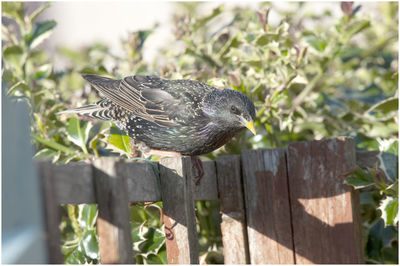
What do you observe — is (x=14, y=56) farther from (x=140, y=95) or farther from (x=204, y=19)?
(x=204, y=19)

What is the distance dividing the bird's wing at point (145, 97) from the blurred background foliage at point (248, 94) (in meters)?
0.18

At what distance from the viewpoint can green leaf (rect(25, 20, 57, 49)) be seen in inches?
123

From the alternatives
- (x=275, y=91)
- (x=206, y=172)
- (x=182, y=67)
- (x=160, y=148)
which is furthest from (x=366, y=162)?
(x=182, y=67)

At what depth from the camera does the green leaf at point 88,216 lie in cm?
258

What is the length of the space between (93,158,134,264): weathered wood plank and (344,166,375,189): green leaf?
4.15ft

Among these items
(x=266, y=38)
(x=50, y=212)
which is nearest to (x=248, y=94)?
(x=266, y=38)

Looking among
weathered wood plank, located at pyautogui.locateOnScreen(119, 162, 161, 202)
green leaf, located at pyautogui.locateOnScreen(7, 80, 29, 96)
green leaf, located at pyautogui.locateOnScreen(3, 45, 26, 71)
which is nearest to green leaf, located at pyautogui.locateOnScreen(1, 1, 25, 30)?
green leaf, located at pyautogui.locateOnScreen(3, 45, 26, 71)

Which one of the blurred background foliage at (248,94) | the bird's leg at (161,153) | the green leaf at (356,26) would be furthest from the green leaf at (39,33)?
the green leaf at (356,26)

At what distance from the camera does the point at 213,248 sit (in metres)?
2.92

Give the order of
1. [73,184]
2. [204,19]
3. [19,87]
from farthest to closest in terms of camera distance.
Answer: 1. [204,19]
2. [19,87]
3. [73,184]

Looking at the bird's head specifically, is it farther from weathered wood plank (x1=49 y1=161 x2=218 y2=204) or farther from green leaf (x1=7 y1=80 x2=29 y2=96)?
green leaf (x1=7 y1=80 x2=29 y2=96)

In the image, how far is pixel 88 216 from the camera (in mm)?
2604

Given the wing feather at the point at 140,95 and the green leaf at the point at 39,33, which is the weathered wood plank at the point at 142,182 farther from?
the green leaf at the point at 39,33

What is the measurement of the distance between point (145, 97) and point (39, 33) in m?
0.97
